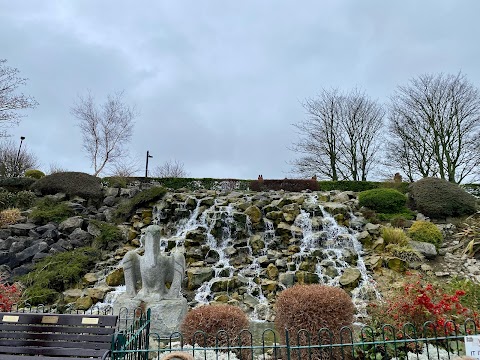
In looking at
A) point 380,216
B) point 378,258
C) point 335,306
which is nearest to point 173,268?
point 335,306

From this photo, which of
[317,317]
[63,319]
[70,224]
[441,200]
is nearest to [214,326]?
[317,317]

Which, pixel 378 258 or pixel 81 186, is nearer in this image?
pixel 378 258

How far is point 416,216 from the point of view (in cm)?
1647

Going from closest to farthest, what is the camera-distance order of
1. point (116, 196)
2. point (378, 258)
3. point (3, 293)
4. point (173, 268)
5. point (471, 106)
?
point (173, 268) < point (3, 293) < point (378, 258) < point (116, 196) < point (471, 106)

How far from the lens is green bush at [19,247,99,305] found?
448 inches

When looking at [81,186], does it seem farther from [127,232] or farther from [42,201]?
[127,232]

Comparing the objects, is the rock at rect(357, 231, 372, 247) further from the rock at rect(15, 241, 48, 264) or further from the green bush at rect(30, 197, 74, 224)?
the green bush at rect(30, 197, 74, 224)

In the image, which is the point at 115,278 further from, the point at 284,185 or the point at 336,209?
the point at 284,185

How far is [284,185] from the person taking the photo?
23.4m

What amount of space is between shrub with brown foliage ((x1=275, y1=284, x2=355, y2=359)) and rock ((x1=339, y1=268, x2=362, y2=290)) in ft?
20.6

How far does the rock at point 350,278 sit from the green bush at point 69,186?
1390cm

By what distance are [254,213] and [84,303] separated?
24.6 feet

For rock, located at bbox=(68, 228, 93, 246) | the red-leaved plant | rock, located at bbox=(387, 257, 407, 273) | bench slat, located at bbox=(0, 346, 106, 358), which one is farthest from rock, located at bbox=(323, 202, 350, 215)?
bench slat, located at bbox=(0, 346, 106, 358)

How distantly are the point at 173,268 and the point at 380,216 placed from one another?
1196 cm
